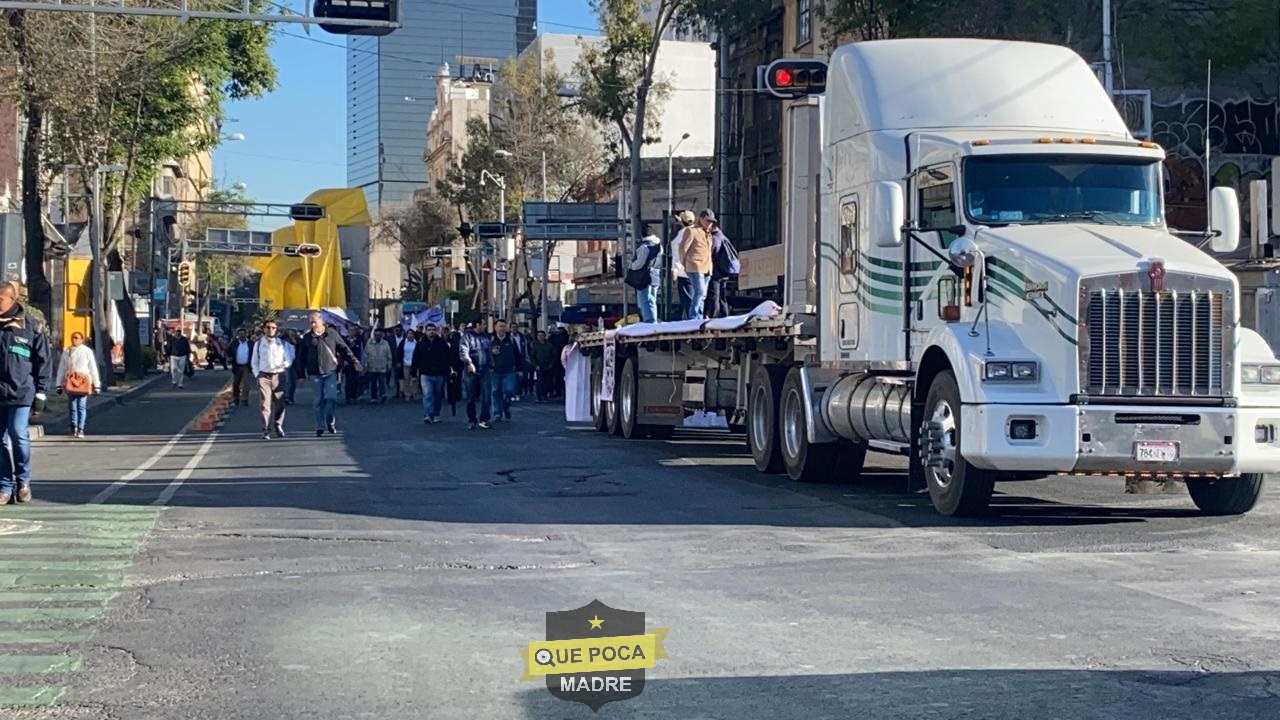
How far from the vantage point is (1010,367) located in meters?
12.5

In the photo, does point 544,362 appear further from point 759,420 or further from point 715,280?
point 759,420

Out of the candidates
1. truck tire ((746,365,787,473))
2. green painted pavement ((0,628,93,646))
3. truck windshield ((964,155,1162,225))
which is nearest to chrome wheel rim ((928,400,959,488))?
truck windshield ((964,155,1162,225))

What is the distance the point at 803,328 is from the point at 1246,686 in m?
9.96

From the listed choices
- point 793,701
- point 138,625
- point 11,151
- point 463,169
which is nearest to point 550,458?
point 138,625

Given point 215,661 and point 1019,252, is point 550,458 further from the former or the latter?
point 215,661

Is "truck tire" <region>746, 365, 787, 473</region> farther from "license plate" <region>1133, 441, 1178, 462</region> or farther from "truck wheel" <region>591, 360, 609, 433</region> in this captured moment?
"truck wheel" <region>591, 360, 609, 433</region>

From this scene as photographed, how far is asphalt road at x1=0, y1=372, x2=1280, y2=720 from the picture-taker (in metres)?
6.79

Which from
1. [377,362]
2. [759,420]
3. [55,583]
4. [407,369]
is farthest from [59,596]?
[407,369]

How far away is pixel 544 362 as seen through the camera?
4003 cm

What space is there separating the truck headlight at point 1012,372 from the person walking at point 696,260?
366 inches

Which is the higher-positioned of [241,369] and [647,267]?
[647,267]

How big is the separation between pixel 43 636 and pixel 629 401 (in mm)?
15712

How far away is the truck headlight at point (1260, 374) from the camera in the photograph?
40.9ft

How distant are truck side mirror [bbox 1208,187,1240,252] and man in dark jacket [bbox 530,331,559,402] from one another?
27.3 metres
